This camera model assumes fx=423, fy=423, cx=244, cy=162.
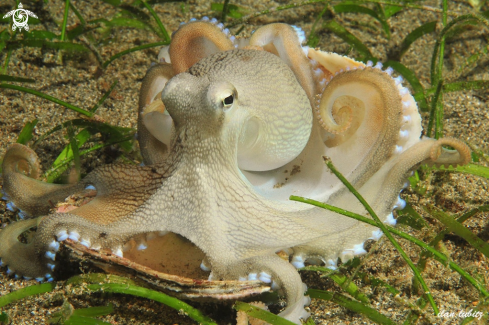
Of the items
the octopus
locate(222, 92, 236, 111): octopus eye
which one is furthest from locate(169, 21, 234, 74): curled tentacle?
locate(222, 92, 236, 111): octopus eye

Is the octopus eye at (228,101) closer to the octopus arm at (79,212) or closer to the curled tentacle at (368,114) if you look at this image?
the octopus arm at (79,212)

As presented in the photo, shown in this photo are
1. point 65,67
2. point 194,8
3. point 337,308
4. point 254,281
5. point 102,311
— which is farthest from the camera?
point 194,8

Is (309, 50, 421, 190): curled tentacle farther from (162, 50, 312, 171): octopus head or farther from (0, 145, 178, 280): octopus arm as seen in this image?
(0, 145, 178, 280): octopus arm

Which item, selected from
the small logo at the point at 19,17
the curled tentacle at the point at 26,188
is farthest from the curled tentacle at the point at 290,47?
the small logo at the point at 19,17

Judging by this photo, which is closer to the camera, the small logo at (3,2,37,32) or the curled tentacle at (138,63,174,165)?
the curled tentacle at (138,63,174,165)

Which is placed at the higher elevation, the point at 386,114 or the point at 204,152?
the point at 386,114

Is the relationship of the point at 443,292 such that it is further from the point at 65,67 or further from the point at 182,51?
the point at 65,67

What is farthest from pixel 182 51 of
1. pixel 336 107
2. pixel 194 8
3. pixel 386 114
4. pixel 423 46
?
pixel 423 46
